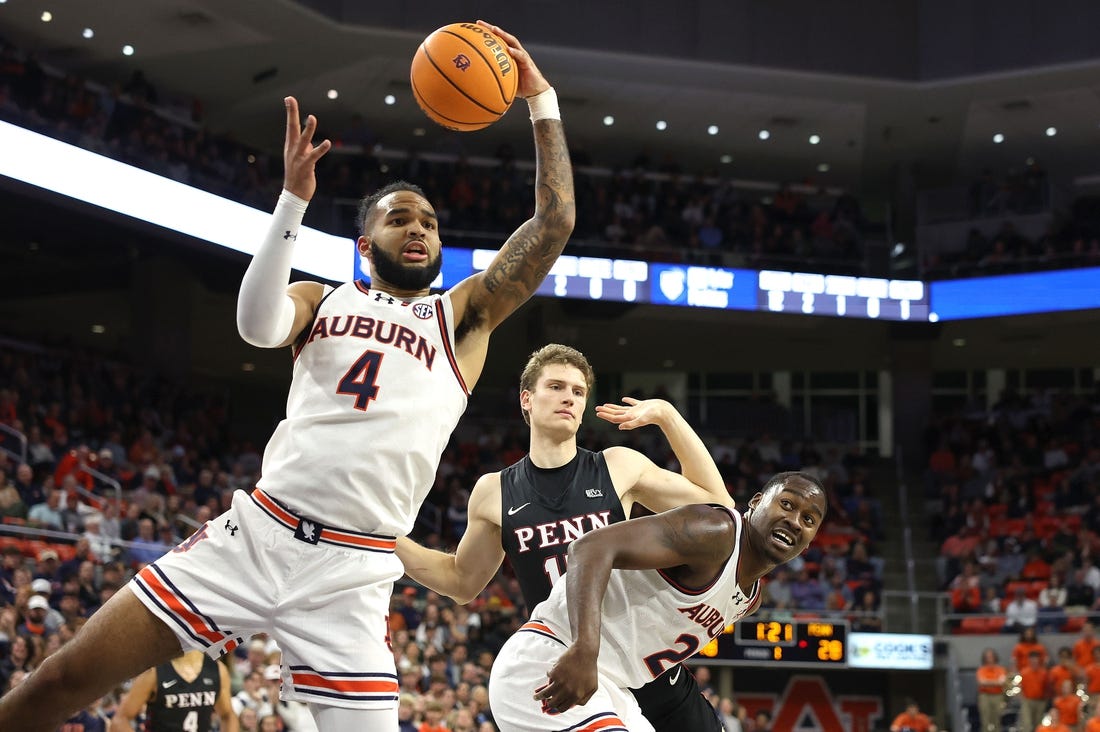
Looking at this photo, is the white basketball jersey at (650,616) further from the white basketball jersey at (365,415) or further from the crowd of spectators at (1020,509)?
the crowd of spectators at (1020,509)

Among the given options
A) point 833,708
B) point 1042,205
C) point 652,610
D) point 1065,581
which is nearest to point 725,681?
point 833,708

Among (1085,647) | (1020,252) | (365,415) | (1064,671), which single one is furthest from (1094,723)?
(365,415)

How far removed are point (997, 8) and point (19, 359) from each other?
16453 mm

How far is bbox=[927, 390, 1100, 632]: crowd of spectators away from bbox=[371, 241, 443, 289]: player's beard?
16232 millimetres

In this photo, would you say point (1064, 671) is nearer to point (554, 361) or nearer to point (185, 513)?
point (185, 513)

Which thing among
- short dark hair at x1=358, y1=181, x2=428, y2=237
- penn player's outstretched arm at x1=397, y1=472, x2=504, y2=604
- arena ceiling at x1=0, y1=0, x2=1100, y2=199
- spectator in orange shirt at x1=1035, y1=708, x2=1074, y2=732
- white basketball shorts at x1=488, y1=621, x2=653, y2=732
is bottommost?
spectator in orange shirt at x1=1035, y1=708, x2=1074, y2=732

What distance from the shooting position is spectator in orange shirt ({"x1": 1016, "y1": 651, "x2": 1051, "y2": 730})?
17.4 meters

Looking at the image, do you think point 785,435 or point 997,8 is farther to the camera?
point 785,435

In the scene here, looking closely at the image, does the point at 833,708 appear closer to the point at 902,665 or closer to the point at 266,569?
the point at 902,665

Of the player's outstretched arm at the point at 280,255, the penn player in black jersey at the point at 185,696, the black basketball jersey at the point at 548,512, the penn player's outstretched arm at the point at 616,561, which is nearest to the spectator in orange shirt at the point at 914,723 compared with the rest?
the penn player in black jersey at the point at 185,696

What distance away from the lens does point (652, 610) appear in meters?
4.66

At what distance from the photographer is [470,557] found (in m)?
5.50

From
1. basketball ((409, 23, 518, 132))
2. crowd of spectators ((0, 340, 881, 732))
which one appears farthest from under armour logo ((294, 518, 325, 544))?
crowd of spectators ((0, 340, 881, 732))

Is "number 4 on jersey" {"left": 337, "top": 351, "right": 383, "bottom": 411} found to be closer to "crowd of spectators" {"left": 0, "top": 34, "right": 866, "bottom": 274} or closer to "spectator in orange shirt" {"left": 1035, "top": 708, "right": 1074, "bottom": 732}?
"spectator in orange shirt" {"left": 1035, "top": 708, "right": 1074, "bottom": 732}
